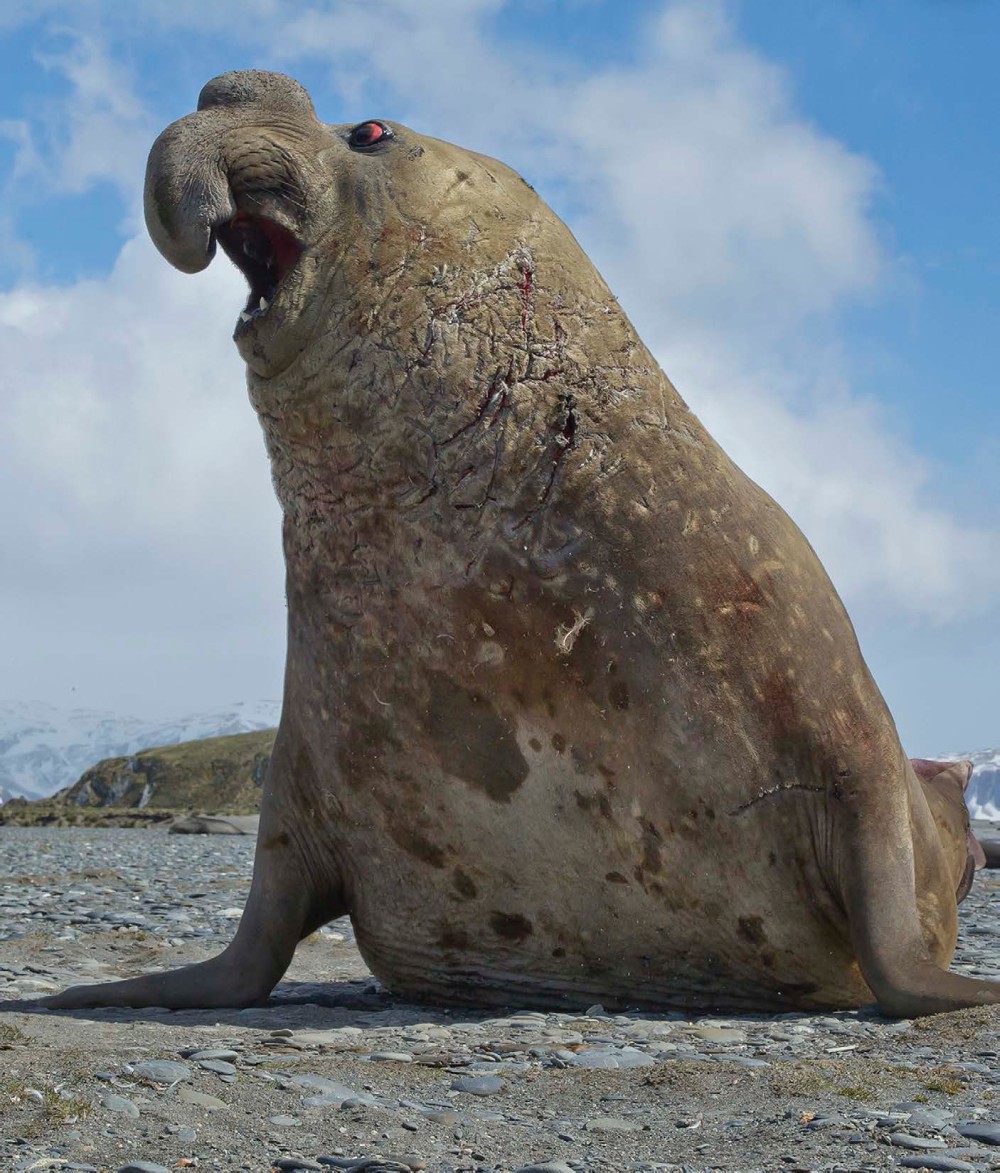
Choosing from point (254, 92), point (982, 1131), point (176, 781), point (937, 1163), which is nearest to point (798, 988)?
point (982, 1131)

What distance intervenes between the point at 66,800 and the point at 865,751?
42.0 meters

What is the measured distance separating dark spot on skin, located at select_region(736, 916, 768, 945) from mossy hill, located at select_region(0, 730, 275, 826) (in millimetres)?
34321

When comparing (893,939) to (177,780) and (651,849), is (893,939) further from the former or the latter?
(177,780)

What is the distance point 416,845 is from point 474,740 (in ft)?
1.62

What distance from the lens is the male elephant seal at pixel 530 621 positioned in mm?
4387

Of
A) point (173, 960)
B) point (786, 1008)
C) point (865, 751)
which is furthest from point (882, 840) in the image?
point (173, 960)

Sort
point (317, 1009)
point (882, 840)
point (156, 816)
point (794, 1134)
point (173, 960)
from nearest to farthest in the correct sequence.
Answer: point (794, 1134) → point (882, 840) → point (317, 1009) → point (173, 960) → point (156, 816)

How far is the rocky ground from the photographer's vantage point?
2.61 metres

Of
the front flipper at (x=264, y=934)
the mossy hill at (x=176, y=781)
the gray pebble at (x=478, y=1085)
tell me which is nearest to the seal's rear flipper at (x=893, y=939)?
the gray pebble at (x=478, y=1085)

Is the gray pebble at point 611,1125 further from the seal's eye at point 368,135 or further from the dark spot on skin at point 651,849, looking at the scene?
the seal's eye at point 368,135

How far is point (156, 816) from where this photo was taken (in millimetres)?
29906

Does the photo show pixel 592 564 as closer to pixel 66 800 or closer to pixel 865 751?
pixel 865 751

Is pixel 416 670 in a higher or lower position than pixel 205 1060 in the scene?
higher

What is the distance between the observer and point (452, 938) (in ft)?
15.9
